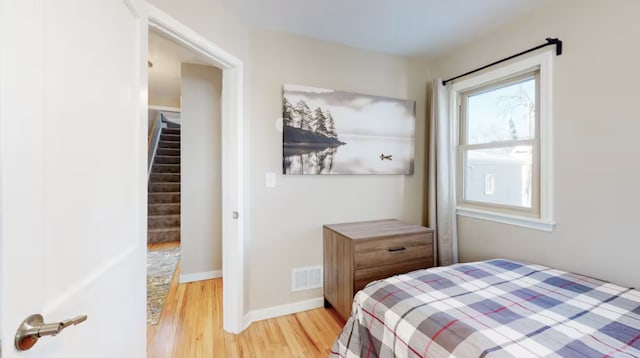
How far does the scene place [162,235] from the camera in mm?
4586

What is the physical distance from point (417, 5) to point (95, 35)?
6.23 ft

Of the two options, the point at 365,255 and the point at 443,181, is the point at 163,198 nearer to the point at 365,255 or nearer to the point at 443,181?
the point at 365,255

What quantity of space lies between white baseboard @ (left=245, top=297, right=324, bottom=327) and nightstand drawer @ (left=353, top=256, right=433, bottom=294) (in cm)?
60

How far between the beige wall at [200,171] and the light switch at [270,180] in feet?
3.78

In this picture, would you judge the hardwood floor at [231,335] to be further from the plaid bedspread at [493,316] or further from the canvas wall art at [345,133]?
the canvas wall art at [345,133]

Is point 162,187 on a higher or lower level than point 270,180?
lower

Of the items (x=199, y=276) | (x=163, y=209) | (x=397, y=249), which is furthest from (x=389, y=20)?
(x=163, y=209)

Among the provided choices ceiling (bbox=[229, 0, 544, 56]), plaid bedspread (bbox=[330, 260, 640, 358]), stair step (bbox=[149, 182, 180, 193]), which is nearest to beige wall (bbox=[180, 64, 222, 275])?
ceiling (bbox=[229, 0, 544, 56])

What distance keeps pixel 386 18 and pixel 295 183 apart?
4.79ft

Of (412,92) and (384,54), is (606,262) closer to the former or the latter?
(412,92)

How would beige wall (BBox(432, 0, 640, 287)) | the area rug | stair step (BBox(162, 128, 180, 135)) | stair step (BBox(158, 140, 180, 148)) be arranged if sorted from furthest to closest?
stair step (BBox(162, 128, 180, 135)) → stair step (BBox(158, 140, 180, 148)) → the area rug → beige wall (BBox(432, 0, 640, 287))

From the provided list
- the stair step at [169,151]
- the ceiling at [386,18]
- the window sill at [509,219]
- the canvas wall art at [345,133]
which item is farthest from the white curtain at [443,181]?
the stair step at [169,151]

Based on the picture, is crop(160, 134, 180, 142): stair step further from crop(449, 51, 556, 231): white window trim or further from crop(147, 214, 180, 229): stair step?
crop(449, 51, 556, 231): white window trim

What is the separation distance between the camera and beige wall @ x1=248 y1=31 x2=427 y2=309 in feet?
7.33
